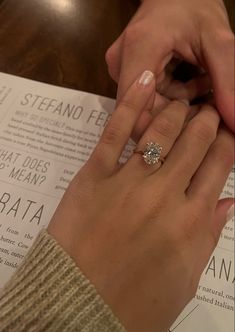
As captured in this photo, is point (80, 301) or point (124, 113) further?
point (124, 113)

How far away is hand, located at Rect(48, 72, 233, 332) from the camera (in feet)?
1.20

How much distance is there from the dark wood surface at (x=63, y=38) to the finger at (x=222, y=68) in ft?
0.50

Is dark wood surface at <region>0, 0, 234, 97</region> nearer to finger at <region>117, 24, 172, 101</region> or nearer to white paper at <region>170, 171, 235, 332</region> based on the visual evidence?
finger at <region>117, 24, 172, 101</region>

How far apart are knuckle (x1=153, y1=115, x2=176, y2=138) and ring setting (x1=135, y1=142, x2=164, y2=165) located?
0.06ft

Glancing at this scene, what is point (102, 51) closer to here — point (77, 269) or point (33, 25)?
point (33, 25)

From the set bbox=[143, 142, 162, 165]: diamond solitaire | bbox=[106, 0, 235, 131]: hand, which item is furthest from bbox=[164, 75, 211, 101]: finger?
bbox=[143, 142, 162, 165]: diamond solitaire

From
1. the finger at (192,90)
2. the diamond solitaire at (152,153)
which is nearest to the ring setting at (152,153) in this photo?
the diamond solitaire at (152,153)

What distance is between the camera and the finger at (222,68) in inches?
17.1

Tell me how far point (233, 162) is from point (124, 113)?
0.14 m

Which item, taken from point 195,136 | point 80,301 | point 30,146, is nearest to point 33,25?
point 30,146

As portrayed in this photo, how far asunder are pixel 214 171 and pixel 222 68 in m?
0.11

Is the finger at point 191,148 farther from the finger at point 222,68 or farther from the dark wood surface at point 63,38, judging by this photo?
the dark wood surface at point 63,38

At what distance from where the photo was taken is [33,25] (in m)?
0.63

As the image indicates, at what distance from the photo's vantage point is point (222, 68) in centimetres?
44
